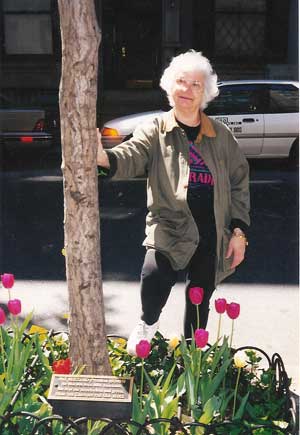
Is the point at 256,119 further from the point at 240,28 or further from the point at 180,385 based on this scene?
the point at 240,28

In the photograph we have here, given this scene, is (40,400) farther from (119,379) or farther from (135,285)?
(135,285)

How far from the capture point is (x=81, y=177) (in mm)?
2902

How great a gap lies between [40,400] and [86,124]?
125 centimetres

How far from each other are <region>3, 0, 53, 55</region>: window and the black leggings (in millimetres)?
17776

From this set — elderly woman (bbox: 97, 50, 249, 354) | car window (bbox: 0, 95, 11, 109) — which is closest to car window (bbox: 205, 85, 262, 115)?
car window (bbox: 0, 95, 11, 109)

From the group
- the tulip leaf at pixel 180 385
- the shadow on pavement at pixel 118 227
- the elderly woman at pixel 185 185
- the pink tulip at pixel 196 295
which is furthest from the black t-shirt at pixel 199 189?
the shadow on pavement at pixel 118 227

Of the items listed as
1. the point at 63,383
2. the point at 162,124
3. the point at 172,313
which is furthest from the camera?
the point at 172,313

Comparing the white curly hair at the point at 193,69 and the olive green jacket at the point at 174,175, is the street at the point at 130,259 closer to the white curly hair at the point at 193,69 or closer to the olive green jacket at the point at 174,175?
the olive green jacket at the point at 174,175

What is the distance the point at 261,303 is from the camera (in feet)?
18.1

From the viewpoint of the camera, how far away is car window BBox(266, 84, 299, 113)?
11531mm

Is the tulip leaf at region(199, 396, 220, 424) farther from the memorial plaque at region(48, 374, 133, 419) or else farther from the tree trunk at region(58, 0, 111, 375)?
the tree trunk at region(58, 0, 111, 375)

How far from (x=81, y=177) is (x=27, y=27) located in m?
18.7

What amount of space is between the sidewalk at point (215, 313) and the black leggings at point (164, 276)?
1067 millimetres

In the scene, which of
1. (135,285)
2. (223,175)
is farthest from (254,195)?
(223,175)
